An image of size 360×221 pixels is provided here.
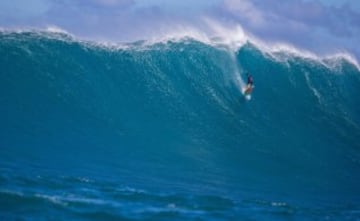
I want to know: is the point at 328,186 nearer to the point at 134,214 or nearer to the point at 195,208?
the point at 195,208

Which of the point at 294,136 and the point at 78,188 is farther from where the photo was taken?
the point at 294,136

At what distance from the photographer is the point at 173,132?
1444 centimetres

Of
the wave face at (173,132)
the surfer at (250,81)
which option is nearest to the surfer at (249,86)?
the surfer at (250,81)

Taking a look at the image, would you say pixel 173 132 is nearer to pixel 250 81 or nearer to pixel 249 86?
pixel 250 81

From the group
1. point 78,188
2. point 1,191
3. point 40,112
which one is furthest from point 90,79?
point 1,191

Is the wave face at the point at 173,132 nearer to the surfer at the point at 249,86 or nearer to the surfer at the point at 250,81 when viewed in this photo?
the surfer at the point at 249,86

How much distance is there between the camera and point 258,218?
8.55 metres

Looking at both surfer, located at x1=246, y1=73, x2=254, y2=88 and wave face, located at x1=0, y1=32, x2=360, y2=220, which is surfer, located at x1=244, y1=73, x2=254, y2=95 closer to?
surfer, located at x1=246, y1=73, x2=254, y2=88

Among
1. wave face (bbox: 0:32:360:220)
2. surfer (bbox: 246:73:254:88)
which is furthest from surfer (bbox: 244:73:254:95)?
wave face (bbox: 0:32:360:220)

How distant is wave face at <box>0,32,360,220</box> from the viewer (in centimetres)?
897

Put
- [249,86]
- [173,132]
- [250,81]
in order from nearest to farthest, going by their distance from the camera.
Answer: [173,132]
[250,81]
[249,86]


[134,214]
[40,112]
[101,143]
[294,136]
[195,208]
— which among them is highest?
[294,136]

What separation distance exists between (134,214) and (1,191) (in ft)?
6.82

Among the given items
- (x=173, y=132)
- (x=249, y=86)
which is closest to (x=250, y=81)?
(x=249, y=86)
